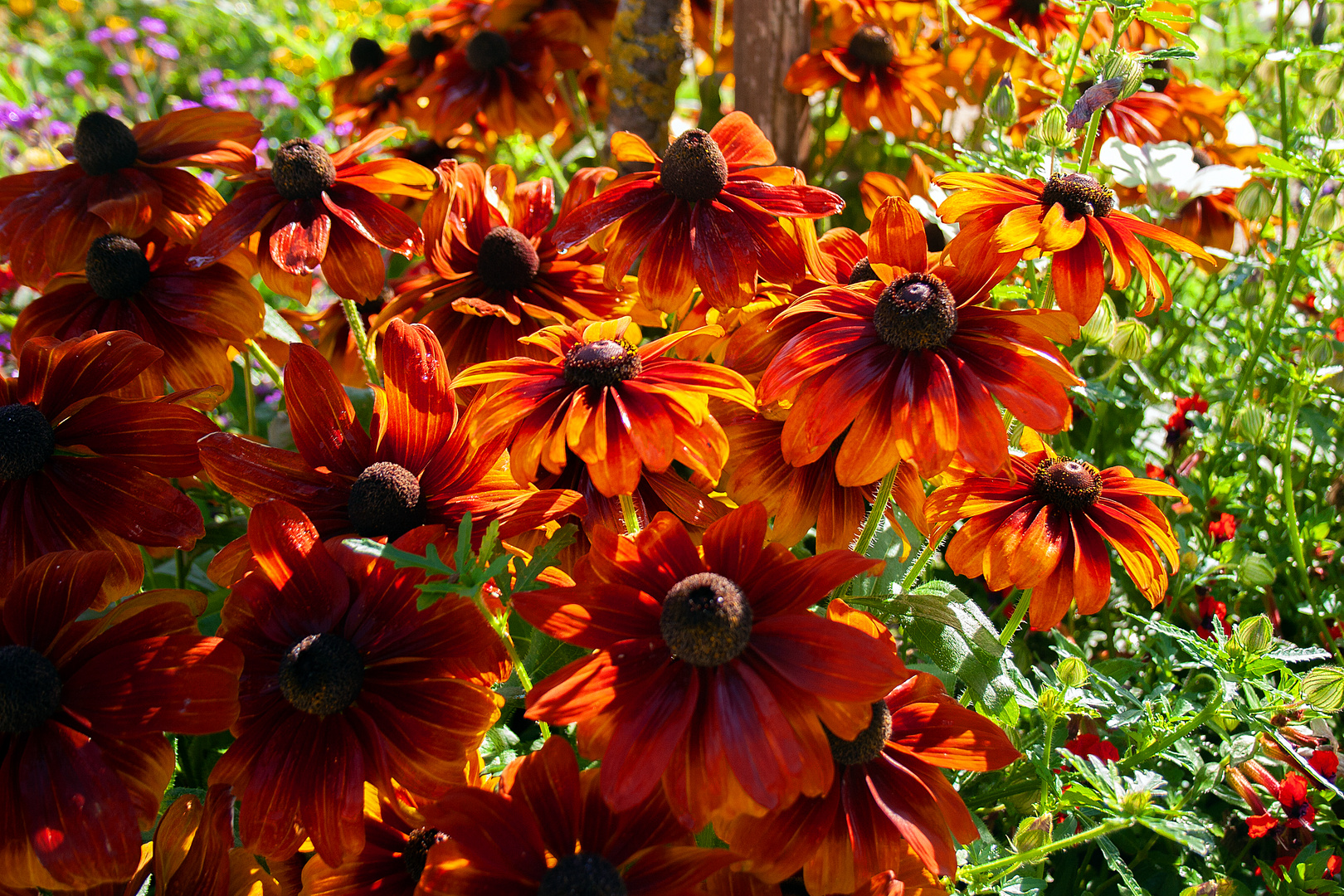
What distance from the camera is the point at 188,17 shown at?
470 centimetres

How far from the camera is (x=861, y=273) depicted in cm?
105

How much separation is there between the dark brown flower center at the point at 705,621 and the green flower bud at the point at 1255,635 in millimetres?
491

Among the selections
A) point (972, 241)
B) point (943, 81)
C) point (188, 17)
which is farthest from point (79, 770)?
point (188, 17)

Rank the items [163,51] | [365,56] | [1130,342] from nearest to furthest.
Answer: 1. [1130,342]
2. [365,56]
3. [163,51]

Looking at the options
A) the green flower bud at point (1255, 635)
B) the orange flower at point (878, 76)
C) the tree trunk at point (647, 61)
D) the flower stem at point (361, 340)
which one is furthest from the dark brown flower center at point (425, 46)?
the green flower bud at point (1255, 635)

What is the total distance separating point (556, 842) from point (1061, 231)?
0.69 metres

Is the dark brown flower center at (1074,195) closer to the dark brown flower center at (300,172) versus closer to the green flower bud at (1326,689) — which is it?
the green flower bud at (1326,689)

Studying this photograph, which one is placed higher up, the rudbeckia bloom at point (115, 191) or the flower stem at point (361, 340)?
the rudbeckia bloom at point (115, 191)

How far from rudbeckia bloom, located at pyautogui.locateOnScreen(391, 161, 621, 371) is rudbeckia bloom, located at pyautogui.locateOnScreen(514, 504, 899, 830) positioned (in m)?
0.46

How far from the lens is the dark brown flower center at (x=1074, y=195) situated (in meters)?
0.92

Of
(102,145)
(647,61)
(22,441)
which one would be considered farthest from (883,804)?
(647,61)

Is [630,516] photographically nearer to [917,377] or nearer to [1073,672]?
[917,377]

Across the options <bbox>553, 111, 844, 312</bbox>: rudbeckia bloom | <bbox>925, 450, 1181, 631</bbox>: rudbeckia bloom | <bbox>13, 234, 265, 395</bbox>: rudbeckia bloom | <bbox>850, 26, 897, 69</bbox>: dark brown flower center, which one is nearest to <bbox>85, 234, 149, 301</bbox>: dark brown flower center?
<bbox>13, 234, 265, 395</bbox>: rudbeckia bloom

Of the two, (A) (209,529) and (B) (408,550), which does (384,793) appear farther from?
(A) (209,529)
